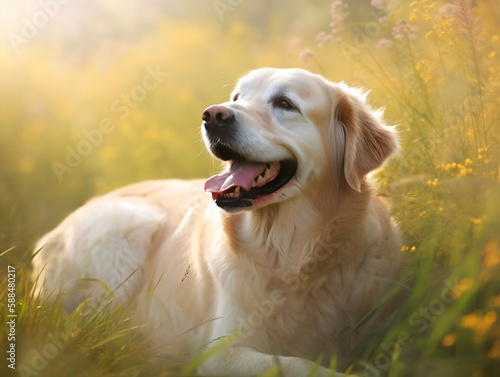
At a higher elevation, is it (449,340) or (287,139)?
(287,139)

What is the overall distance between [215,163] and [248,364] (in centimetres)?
137

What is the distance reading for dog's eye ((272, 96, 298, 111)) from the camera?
273 cm

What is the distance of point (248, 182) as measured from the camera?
2633 millimetres

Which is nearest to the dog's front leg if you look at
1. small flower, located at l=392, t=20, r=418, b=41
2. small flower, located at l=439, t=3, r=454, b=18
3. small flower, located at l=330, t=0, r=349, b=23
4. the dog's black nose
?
the dog's black nose

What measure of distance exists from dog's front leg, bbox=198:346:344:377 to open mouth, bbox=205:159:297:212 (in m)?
0.73

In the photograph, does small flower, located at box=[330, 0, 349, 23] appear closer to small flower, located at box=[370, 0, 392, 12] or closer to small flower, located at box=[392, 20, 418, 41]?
small flower, located at box=[370, 0, 392, 12]

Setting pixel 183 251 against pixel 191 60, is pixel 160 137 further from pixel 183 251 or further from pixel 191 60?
pixel 183 251

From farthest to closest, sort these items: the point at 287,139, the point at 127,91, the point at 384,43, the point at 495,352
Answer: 1. the point at 127,91
2. the point at 384,43
3. the point at 287,139
4. the point at 495,352

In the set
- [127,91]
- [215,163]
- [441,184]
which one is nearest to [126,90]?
[127,91]

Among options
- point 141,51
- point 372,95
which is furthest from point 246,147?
point 141,51

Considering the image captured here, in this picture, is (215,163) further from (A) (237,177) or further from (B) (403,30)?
(B) (403,30)

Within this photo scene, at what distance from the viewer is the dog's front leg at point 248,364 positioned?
2273 mm

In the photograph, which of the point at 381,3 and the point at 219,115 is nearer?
the point at 219,115

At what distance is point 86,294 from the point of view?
364cm
